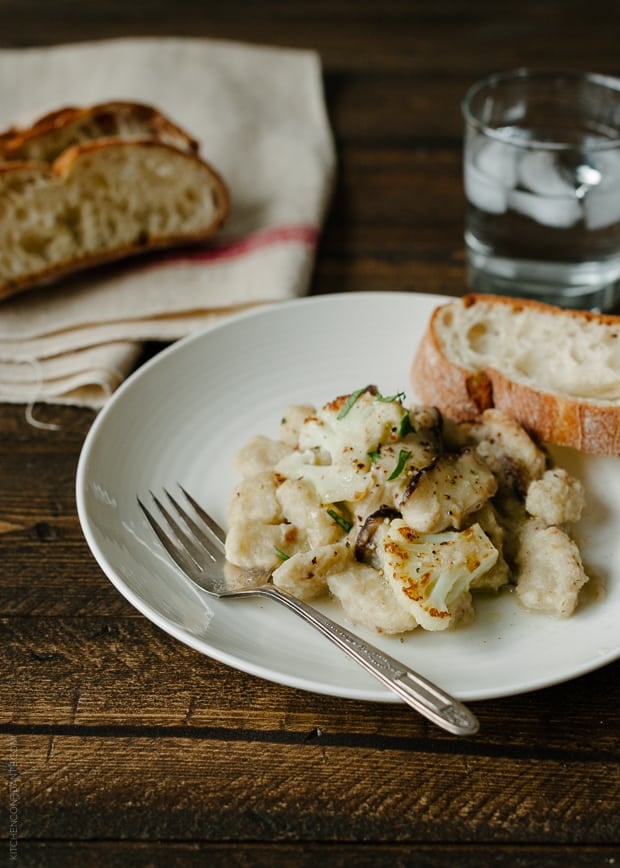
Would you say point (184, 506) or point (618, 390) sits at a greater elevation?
point (618, 390)

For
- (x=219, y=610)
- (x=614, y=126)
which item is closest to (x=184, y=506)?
(x=219, y=610)

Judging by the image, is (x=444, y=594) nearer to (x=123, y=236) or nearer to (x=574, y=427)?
(x=574, y=427)

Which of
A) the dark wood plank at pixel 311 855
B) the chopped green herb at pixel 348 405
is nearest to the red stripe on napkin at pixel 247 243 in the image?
the chopped green herb at pixel 348 405

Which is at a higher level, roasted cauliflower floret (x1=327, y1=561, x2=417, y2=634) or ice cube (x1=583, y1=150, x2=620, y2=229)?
ice cube (x1=583, y1=150, x2=620, y2=229)

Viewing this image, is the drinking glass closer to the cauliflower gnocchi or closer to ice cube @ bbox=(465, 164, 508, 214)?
ice cube @ bbox=(465, 164, 508, 214)

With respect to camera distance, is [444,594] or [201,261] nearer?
[444,594]

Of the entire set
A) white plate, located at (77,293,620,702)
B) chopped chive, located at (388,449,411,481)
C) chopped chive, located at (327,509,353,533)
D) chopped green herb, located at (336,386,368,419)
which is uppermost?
chopped green herb, located at (336,386,368,419)

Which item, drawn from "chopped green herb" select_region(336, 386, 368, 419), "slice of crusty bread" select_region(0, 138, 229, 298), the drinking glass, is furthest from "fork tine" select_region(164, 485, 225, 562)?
the drinking glass
